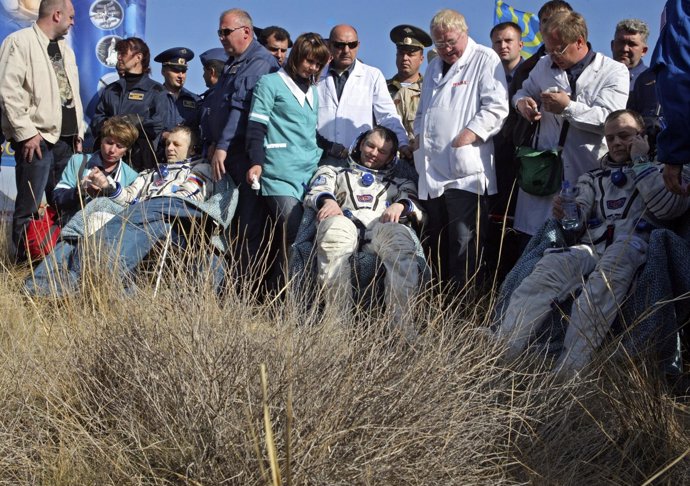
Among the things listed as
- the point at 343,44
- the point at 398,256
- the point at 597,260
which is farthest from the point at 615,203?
the point at 343,44

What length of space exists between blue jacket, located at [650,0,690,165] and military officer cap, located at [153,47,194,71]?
4.75m

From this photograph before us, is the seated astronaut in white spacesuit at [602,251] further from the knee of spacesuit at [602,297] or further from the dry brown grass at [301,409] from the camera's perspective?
the dry brown grass at [301,409]

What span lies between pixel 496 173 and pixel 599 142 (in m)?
0.80

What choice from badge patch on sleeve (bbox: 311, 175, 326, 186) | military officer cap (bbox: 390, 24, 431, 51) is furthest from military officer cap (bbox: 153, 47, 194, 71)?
badge patch on sleeve (bbox: 311, 175, 326, 186)

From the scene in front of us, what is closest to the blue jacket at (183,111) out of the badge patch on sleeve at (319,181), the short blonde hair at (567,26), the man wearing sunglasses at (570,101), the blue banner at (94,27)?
the badge patch on sleeve at (319,181)

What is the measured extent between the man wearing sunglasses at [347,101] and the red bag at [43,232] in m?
1.81

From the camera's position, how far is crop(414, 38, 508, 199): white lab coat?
5.44 meters

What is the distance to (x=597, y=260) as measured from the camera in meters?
4.52

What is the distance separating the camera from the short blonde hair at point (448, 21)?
18.6 feet

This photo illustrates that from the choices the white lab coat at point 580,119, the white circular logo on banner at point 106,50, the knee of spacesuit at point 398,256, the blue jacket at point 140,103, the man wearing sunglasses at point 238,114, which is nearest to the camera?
the knee of spacesuit at point 398,256

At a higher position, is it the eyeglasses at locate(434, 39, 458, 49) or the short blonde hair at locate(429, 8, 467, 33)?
the short blonde hair at locate(429, 8, 467, 33)

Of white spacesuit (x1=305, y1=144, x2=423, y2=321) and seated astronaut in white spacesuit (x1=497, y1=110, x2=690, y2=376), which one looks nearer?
seated astronaut in white spacesuit (x1=497, y1=110, x2=690, y2=376)

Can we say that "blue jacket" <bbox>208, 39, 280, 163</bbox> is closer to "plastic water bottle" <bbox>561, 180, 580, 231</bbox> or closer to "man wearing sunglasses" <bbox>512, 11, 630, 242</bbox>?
"man wearing sunglasses" <bbox>512, 11, 630, 242</bbox>

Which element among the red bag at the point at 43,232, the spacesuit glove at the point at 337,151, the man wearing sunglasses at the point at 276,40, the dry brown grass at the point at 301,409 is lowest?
the red bag at the point at 43,232
